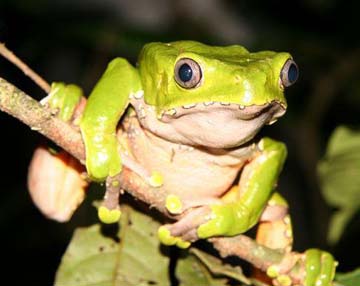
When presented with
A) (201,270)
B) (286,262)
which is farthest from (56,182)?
(286,262)

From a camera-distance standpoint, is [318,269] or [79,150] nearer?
[79,150]

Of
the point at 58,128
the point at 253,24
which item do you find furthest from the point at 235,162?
the point at 253,24

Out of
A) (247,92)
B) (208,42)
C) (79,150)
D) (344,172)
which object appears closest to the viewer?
(247,92)

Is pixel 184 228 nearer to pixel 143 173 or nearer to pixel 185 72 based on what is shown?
pixel 143 173

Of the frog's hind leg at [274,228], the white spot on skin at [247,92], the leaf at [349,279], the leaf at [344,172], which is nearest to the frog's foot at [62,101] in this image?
the white spot on skin at [247,92]

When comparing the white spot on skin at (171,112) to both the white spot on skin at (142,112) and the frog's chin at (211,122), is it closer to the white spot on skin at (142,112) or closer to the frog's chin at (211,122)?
the frog's chin at (211,122)

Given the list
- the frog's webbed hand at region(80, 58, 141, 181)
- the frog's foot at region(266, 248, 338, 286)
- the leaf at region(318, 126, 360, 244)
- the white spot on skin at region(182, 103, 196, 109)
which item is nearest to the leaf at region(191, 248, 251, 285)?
the frog's foot at region(266, 248, 338, 286)
